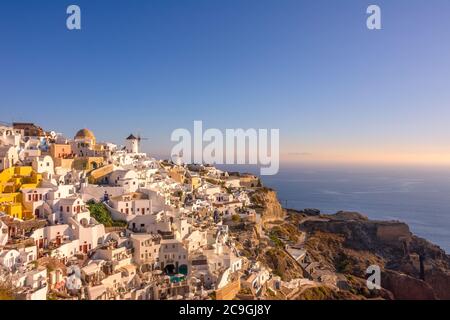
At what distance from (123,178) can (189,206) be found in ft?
16.5

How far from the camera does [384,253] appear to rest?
41.3 meters

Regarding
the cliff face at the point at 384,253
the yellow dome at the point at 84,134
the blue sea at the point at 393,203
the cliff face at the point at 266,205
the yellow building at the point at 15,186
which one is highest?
the yellow dome at the point at 84,134

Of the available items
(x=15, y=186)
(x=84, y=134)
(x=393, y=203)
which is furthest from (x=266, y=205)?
(x=393, y=203)

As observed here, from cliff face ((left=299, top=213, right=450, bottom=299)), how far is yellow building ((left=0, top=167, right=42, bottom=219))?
77.4ft

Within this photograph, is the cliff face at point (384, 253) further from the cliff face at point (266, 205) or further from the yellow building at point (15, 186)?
the yellow building at point (15, 186)

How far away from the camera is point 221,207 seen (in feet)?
96.1

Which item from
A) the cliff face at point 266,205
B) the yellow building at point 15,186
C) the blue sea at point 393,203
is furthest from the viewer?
the blue sea at point 393,203

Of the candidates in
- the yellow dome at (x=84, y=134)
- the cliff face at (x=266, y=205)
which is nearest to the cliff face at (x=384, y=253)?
the cliff face at (x=266, y=205)

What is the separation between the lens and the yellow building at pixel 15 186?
18.6 metres

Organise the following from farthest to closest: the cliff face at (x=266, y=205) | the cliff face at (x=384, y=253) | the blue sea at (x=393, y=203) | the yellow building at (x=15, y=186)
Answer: the blue sea at (x=393, y=203), the cliff face at (x=266, y=205), the cliff face at (x=384, y=253), the yellow building at (x=15, y=186)

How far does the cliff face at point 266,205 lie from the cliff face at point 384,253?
166 inches

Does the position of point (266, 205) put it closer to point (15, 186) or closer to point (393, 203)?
point (15, 186)
